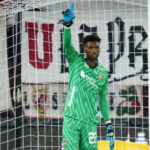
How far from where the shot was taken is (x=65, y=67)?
9211 mm

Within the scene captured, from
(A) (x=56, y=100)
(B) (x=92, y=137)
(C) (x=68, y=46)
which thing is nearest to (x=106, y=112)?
(B) (x=92, y=137)

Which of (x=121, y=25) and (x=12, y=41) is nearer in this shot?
(x=12, y=41)

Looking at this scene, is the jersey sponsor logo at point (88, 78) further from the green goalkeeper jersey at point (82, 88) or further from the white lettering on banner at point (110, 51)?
the white lettering on banner at point (110, 51)

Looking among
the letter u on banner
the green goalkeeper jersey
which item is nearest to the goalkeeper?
the green goalkeeper jersey

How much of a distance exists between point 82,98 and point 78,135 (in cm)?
37

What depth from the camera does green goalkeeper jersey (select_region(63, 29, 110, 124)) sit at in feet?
16.7

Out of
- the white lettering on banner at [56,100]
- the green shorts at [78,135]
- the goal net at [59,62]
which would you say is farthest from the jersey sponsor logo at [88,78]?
the white lettering on banner at [56,100]

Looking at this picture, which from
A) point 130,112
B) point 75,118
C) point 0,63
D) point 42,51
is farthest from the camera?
point 130,112

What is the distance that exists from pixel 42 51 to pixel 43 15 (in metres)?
0.73

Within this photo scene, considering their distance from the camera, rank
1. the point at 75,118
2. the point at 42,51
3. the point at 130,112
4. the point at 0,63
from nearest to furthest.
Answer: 1. the point at 75,118
2. the point at 0,63
3. the point at 42,51
4. the point at 130,112

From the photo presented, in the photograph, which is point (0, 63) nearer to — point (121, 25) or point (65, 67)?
point (65, 67)

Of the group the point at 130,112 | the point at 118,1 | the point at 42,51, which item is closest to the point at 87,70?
the point at 118,1

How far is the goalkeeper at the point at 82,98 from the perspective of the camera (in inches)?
198

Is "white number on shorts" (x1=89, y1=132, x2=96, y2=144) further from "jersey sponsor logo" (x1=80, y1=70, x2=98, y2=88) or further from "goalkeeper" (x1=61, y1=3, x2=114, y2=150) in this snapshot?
"jersey sponsor logo" (x1=80, y1=70, x2=98, y2=88)
